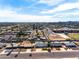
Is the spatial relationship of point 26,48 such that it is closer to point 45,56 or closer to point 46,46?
point 46,46

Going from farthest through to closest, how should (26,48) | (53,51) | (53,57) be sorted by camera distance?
1. (26,48)
2. (53,51)
3. (53,57)

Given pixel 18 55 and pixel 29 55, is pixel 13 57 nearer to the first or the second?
pixel 18 55

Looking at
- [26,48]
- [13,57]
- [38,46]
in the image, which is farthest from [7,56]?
[38,46]

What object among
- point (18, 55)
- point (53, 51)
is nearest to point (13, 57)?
point (18, 55)

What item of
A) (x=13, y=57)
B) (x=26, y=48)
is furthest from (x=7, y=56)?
(x=26, y=48)

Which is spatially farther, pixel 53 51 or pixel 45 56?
pixel 53 51

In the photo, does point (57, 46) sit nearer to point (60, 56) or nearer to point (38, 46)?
point (38, 46)

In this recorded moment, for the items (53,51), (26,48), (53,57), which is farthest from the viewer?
(26,48)

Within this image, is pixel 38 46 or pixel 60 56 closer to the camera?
pixel 60 56
